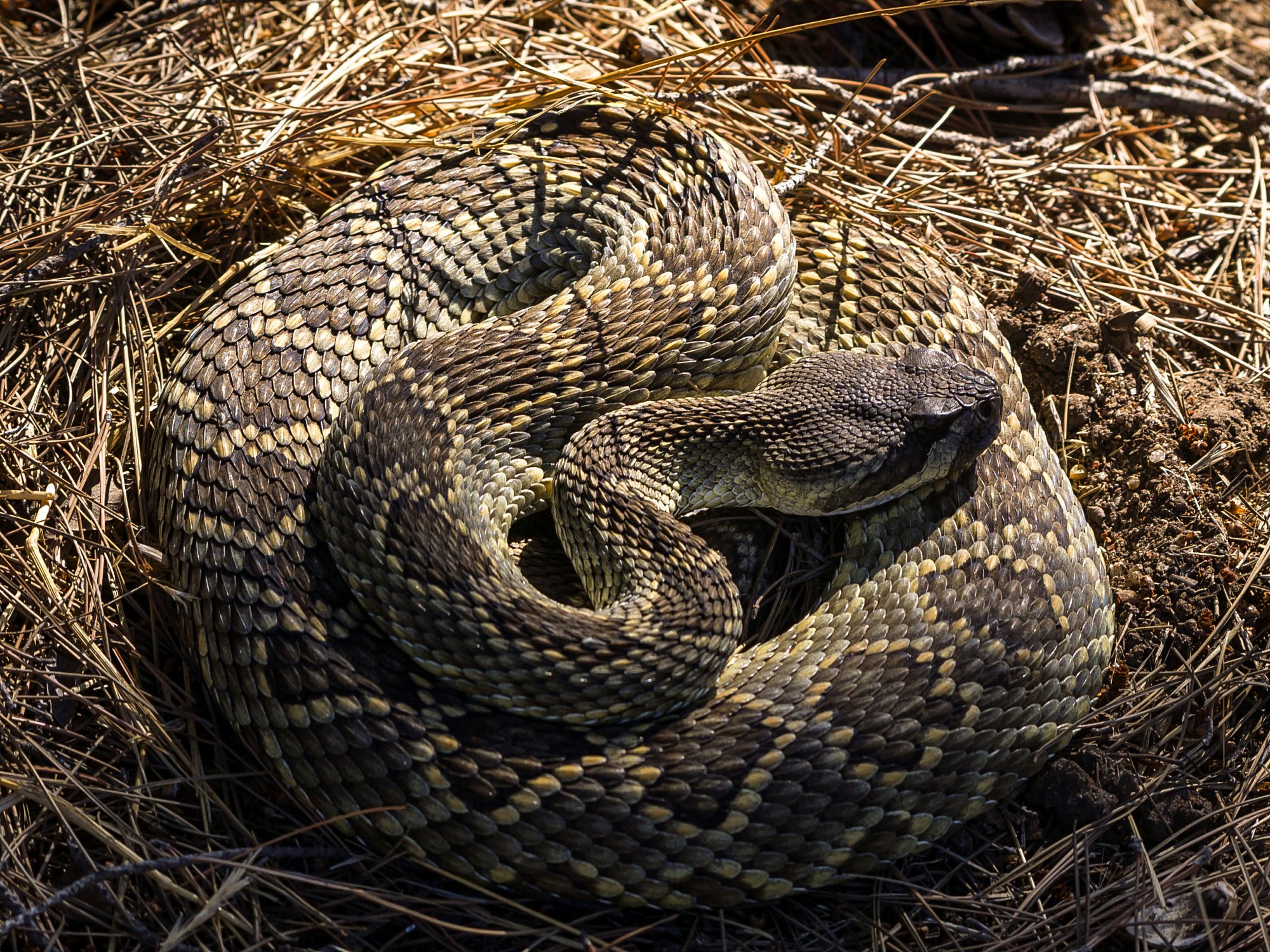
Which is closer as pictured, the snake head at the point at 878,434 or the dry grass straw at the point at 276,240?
the dry grass straw at the point at 276,240

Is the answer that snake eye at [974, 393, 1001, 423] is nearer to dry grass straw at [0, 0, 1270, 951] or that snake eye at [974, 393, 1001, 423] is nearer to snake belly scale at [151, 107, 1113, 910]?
snake belly scale at [151, 107, 1113, 910]

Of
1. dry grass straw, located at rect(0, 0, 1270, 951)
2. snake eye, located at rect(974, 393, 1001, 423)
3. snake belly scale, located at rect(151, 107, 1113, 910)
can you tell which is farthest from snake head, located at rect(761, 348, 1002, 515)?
dry grass straw, located at rect(0, 0, 1270, 951)

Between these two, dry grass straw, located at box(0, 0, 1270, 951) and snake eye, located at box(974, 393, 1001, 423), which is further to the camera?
snake eye, located at box(974, 393, 1001, 423)

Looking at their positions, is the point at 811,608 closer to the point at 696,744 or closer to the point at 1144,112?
the point at 696,744

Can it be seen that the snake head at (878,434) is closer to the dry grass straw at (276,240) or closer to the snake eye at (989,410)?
the snake eye at (989,410)

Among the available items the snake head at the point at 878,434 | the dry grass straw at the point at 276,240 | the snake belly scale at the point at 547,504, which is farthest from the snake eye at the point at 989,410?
the dry grass straw at the point at 276,240

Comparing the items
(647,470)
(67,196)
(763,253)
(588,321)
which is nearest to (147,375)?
(67,196)
